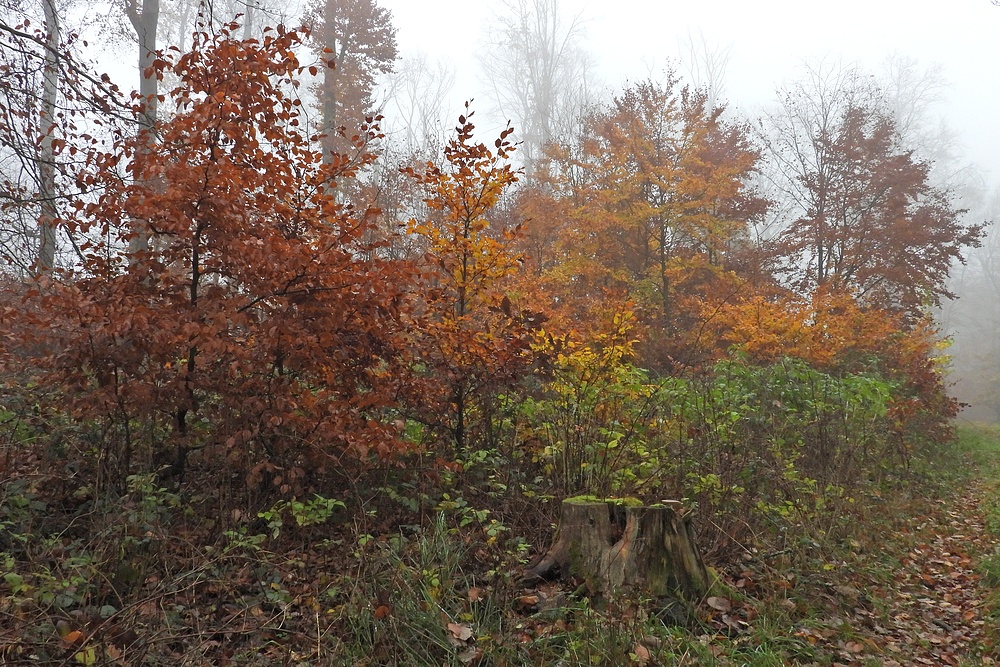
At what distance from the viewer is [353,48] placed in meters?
19.1

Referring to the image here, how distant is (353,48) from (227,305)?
16422 mm

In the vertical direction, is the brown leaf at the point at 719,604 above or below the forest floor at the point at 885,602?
above

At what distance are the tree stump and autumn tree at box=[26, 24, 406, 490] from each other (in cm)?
147

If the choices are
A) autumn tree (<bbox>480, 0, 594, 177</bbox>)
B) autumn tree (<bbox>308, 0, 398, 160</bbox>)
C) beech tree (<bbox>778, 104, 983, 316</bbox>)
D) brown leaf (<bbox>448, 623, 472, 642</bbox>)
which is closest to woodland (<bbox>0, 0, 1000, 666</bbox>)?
brown leaf (<bbox>448, 623, 472, 642</bbox>)

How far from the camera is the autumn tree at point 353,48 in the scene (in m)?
18.5

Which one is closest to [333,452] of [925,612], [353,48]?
[925,612]

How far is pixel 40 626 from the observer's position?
3.33 m

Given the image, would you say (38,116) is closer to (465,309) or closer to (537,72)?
(465,309)

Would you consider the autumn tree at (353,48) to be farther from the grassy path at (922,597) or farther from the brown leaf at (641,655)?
the brown leaf at (641,655)

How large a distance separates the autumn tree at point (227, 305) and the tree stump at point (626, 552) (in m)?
1.47

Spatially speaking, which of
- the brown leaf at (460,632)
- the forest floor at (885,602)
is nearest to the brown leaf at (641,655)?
the forest floor at (885,602)

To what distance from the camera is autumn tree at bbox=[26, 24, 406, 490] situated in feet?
15.4

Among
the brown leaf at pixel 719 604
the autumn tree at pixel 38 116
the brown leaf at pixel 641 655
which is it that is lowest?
the brown leaf at pixel 719 604

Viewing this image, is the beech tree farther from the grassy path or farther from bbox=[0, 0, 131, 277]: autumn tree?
bbox=[0, 0, 131, 277]: autumn tree
